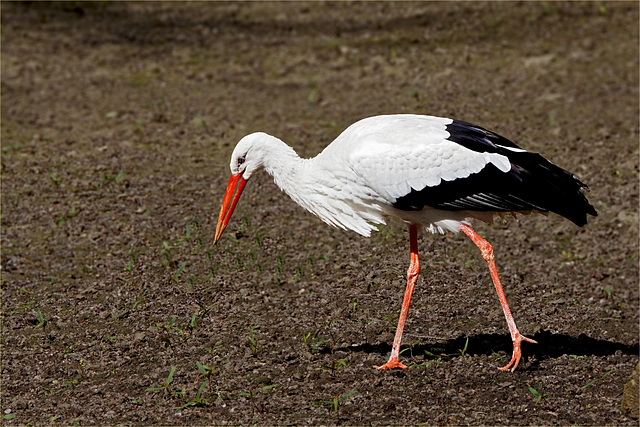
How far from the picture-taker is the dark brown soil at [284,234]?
16.2 ft

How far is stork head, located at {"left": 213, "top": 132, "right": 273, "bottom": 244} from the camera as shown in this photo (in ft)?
17.9

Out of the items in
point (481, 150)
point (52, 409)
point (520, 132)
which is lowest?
point (52, 409)

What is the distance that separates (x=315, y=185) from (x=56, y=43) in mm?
7326

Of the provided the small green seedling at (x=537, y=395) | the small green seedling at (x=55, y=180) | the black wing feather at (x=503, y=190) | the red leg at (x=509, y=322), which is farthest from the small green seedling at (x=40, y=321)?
the small green seedling at (x=537, y=395)

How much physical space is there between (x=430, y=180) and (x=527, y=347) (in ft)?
4.20

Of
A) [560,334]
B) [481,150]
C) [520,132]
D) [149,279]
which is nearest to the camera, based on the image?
[481,150]

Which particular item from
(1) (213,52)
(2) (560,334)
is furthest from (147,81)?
(2) (560,334)

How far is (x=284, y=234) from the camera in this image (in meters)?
6.98

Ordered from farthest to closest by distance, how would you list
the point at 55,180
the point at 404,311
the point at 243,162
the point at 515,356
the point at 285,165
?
the point at 55,180
the point at 243,162
the point at 285,165
the point at 404,311
the point at 515,356

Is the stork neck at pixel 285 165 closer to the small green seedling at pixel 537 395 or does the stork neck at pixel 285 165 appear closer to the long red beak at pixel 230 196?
the long red beak at pixel 230 196

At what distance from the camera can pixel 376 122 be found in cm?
530

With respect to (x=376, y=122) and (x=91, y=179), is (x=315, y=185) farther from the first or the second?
(x=91, y=179)

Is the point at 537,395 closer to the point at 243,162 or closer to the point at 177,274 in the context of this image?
the point at 243,162

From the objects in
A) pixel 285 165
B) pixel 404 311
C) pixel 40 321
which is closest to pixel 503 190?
pixel 404 311
